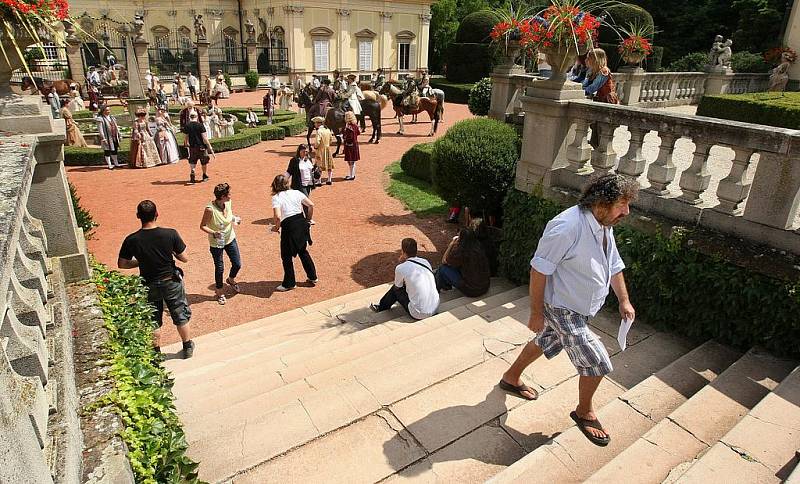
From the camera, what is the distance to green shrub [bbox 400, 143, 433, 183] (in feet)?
39.8

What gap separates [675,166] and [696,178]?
1.12 ft

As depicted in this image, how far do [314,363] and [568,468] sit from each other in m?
2.31

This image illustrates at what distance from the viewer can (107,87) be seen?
26.3 meters

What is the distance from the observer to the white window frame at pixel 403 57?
38.8 meters

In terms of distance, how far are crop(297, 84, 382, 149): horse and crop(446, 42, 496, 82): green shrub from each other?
11966mm

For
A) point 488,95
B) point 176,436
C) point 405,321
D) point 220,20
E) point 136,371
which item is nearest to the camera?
point 176,436

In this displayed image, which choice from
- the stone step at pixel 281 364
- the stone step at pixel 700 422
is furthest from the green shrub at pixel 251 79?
the stone step at pixel 700 422

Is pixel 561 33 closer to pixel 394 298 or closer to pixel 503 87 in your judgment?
pixel 394 298

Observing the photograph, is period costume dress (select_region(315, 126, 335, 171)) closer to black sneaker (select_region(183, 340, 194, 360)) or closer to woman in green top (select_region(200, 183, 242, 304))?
woman in green top (select_region(200, 183, 242, 304))

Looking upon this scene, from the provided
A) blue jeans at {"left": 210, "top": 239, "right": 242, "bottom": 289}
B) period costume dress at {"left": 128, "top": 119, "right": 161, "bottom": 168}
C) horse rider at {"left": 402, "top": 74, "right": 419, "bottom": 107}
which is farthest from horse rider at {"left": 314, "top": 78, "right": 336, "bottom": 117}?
blue jeans at {"left": 210, "top": 239, "right": 242, "bottom": 289}

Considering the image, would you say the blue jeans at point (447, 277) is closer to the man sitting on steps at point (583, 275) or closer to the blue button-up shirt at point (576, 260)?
the man sitting on steps at point (583, 275)

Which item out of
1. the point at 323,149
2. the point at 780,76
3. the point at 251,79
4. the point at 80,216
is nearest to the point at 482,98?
the point at 323,149

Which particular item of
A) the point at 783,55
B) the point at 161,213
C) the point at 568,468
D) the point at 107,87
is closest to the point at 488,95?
the point at 161,213

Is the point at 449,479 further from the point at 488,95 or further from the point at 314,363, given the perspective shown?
the point at 488,95
